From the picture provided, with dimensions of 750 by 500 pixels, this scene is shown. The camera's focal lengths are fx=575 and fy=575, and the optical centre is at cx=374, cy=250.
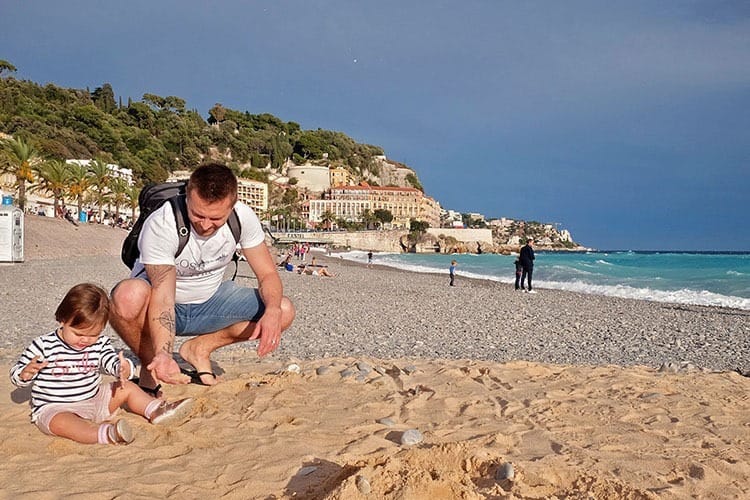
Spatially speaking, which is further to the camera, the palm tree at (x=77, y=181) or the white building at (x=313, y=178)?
the white building at (x=313, y=178)

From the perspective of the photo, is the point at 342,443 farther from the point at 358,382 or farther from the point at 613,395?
the point at 613,395

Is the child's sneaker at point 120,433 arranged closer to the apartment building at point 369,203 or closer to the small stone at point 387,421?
the small stone at point 387,421

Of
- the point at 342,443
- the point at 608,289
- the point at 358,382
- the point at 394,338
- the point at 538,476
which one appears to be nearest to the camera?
the point at 538,476

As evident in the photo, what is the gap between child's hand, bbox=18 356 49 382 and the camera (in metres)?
2.88

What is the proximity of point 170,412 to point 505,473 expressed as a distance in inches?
74.0

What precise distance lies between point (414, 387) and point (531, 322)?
6547mm

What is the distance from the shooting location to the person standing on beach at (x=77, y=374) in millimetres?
2881

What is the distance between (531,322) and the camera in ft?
33.1

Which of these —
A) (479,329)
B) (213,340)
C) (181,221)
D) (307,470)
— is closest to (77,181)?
(479,329)

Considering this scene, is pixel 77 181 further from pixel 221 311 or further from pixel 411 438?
pixel 411 438

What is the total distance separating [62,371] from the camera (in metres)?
2.97

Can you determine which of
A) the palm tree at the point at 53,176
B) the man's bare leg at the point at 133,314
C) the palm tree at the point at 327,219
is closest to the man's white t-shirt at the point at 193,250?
the man's bare leg at the point at 133,314

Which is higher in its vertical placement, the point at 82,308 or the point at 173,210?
the point at 173,210

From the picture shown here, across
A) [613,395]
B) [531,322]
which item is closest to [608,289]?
[531,322]
